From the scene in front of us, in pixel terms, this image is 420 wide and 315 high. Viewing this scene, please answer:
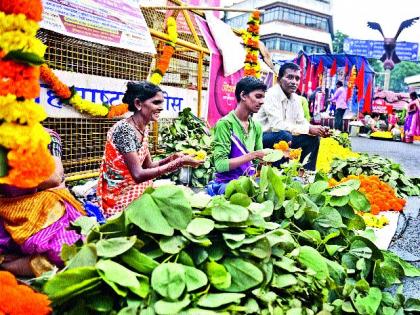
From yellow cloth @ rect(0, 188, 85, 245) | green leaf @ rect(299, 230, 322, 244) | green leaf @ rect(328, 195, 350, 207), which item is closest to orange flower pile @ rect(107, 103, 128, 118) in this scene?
yellow cloth @ rect(0, 188, 85, 245)

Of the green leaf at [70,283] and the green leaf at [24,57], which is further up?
the green leaf at [24,57]

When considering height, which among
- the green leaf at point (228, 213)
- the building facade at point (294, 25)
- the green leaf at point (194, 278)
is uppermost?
A: the building facade at point (294, 25)

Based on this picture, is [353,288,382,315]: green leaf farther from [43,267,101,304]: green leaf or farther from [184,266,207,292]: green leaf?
[43,267,101,304]: green leaf

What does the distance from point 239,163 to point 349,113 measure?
15571 mm

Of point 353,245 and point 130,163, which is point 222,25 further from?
point 353,245

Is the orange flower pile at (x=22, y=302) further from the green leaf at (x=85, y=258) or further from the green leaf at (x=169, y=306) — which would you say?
the green leaf at (x=169, y=306)

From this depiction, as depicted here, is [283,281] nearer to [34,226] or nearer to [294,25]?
[34,226]

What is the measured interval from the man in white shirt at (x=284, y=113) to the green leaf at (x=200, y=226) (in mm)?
3229

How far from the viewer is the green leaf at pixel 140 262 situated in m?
1.37

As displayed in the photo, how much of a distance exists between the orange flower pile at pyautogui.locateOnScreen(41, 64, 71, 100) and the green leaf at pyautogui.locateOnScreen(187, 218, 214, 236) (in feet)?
9.15

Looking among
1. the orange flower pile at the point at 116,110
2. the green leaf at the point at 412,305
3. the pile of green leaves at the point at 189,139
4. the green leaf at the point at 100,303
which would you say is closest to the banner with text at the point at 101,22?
the orange flower pile at the point at 116,110

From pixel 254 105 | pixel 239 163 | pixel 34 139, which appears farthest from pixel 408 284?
pixel 34 139

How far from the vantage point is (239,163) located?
3.23 metres

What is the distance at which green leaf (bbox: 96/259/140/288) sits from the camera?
1.25 m
